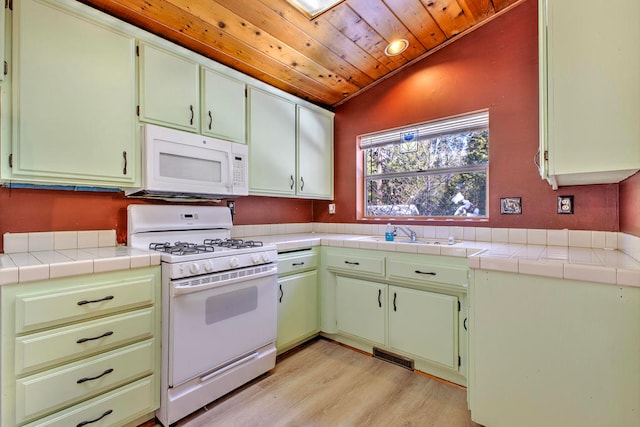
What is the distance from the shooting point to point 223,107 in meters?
2.24

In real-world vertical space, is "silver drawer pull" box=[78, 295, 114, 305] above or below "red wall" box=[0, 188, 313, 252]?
below

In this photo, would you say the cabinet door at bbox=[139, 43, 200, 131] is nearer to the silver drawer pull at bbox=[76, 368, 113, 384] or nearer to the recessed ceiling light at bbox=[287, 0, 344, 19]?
the recessed ceiling light at bbox=[287, 0, 344, 19]

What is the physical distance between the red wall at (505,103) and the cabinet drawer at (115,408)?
7.86ft

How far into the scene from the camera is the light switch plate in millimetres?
1982

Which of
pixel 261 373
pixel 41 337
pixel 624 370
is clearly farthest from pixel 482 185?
pixel 41 337

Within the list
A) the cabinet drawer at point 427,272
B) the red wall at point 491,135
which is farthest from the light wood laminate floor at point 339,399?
the red wall at point 491,135

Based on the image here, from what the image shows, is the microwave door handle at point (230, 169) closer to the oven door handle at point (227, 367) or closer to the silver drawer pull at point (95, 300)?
the silver drawer pull at point (95, 300)

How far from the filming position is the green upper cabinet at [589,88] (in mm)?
1175

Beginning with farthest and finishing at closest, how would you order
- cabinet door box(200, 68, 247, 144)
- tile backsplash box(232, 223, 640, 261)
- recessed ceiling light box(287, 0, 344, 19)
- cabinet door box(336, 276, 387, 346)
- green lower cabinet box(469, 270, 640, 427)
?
cabinet door box(336, 276, 387, 346) < cabinet door box(200, 68, 247, 144) < recessed ceiling light box(287, 0, 344, 19) < tile backsplash box(232, 223, 640, 261) < green lower cabinet box(469, 270, 640, 427)

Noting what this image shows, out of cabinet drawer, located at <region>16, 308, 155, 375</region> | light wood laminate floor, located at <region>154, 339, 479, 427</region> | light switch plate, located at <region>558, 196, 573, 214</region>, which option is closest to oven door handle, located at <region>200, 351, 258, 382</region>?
light wood laminate floor, located at <region>154, 339, 479, 427</region>

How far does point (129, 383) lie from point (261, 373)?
79 cm

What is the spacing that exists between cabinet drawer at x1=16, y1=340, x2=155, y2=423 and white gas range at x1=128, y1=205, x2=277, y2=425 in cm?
13

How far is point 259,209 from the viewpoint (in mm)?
2857

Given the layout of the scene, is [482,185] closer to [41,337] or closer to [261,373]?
[261,373]
